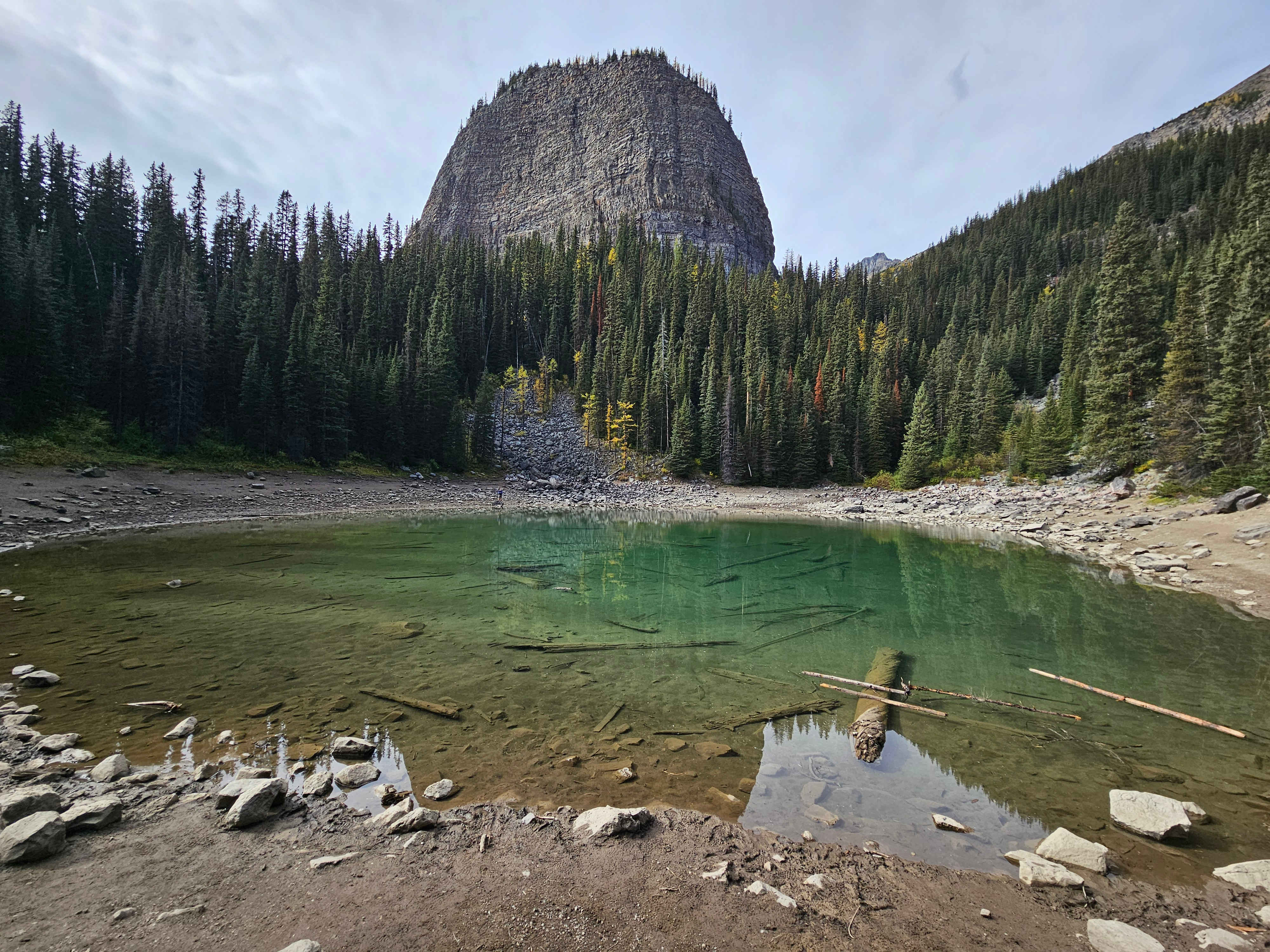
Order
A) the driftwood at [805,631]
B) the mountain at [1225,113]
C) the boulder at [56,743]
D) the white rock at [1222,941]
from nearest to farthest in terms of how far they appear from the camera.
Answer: the white rock at [1222,941] < the boulder at [56,743] < the driftwood at [805,631] < the mountain at [1225,113]

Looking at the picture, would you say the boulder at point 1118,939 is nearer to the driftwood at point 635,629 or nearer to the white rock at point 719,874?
the white rock at point 719,874

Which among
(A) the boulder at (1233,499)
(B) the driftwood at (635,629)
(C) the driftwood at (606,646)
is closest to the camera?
(C) the driftwood at (606,646)

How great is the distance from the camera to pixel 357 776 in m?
5.22

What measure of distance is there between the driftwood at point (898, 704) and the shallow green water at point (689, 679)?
0.15 meters

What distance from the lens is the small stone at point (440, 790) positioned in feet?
16.5

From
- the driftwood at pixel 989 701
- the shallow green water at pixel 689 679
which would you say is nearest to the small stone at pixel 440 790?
the shallow green water at pixel 689 679

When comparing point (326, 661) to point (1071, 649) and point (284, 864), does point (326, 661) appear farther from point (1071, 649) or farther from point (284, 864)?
point (1071, 649)

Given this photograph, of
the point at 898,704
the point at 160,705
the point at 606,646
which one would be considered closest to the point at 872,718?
the point at 898,704

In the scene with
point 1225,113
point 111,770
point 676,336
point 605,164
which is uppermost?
point 1225,113

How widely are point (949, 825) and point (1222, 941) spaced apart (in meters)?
1.72

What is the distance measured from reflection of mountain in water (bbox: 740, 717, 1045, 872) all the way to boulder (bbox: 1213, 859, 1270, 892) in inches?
44.5

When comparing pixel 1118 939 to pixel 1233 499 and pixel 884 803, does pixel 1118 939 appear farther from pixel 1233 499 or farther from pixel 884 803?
pixel 1233 499

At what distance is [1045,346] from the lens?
64.1 metres

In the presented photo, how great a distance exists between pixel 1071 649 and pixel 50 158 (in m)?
85.6
